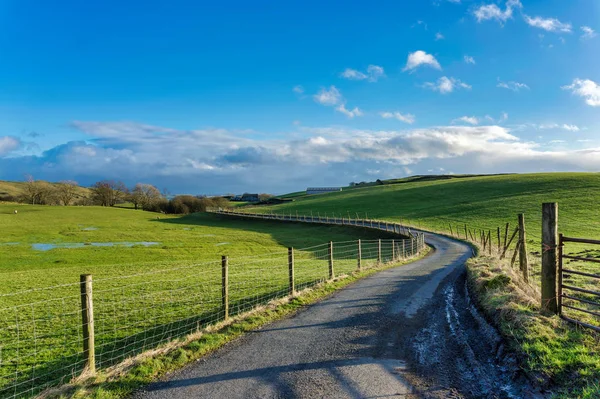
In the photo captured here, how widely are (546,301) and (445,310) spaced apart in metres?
2.38

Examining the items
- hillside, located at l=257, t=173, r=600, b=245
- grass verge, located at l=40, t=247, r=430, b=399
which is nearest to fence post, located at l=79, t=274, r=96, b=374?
grass verge, located at l=40, t=247, r=430, b=399

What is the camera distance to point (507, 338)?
645 cm

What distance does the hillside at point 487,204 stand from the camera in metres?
46.9

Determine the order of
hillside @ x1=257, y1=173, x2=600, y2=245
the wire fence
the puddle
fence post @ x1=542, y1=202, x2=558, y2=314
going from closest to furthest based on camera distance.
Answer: the wire fence
fence post @ x1=542, y1=202, x2=558, y2=314
the puddle
hillside @ x1=257, y1=173, x2=600, y2=245

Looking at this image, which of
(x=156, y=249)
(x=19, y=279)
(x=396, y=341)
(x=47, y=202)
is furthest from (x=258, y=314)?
(x=47, y=202)

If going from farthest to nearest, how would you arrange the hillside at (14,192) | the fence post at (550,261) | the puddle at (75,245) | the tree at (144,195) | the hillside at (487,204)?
the hillside at (14,192), the tree at (144,195), the hillside at (487,204), the puddle at (75,245), the fence post at (550,261)

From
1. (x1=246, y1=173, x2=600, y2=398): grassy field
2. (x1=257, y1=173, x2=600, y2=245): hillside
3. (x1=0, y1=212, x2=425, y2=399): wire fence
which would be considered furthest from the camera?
(x1=257, y1=173, x2=600, y2=245): hillside

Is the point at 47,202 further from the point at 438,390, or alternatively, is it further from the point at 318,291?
the point at 438,390

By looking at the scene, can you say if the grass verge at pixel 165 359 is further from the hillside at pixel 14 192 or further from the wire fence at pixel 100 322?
the hillside at pixel 14 192

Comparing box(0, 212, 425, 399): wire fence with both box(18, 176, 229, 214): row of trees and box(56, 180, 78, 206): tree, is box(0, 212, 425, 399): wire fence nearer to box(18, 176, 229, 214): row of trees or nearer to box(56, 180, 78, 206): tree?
box(18, 176, 229, 214): row of trees

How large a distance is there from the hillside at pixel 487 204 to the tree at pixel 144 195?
42.8 m

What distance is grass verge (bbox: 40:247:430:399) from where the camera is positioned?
16.1ft

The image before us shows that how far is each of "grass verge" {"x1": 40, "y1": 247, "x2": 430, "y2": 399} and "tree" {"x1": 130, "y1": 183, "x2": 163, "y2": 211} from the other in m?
97.5

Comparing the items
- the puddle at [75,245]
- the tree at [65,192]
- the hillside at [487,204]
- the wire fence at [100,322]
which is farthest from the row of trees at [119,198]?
the wire fence at [100,322]
